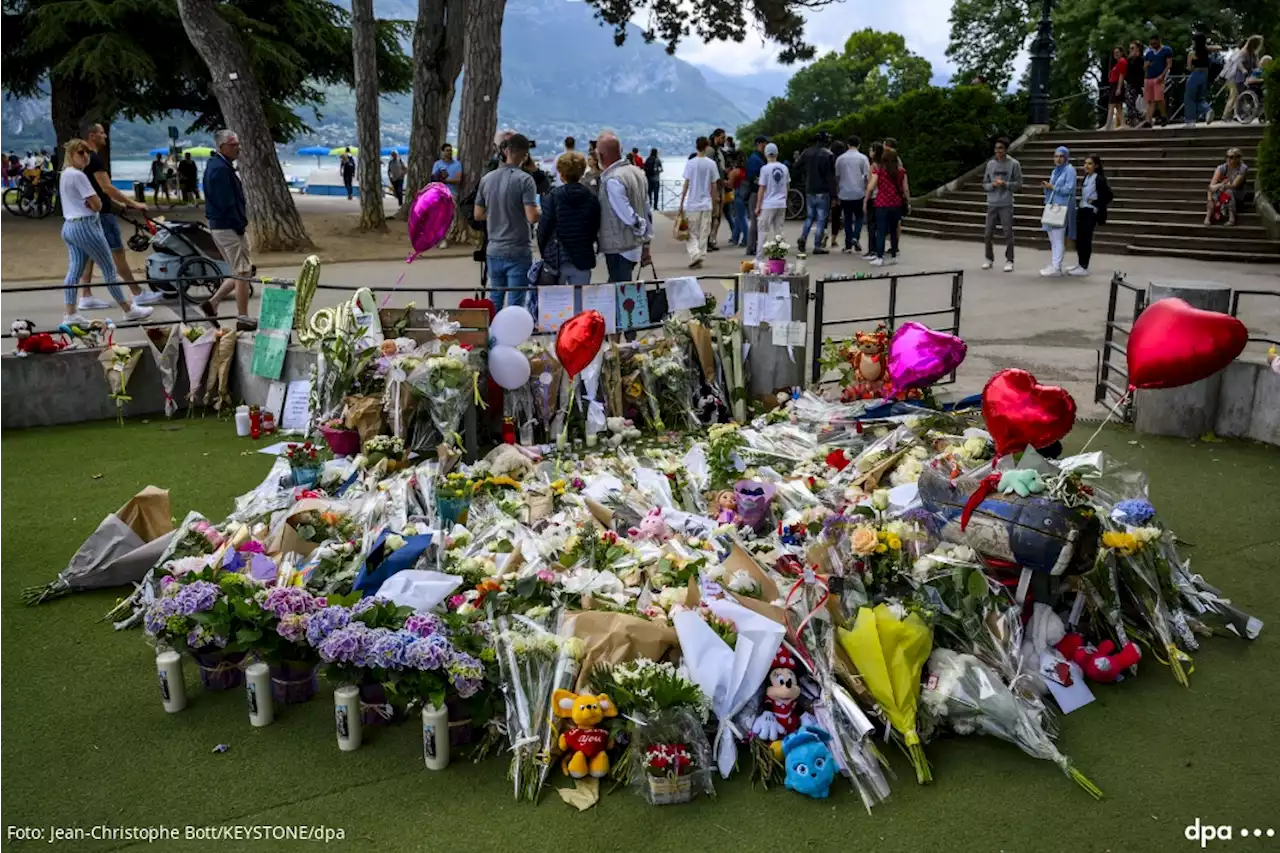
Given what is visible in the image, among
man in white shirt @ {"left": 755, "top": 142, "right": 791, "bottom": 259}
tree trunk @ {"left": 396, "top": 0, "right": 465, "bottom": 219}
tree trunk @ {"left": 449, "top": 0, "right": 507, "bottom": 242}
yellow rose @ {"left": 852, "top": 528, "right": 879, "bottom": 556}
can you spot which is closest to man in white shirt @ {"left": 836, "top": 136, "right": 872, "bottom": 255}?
man in white shirt @ {"left": 755, "top": 142, "right": 791, "bottom": 259}

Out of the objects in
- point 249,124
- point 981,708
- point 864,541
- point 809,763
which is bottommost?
point 809,763

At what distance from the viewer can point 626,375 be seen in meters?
8.23

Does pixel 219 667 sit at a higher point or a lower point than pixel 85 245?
lower

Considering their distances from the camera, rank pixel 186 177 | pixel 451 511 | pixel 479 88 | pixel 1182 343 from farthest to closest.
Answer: pixel 186 177 < pixel 479 88 < pixel 451 511 < pixel 1182 343

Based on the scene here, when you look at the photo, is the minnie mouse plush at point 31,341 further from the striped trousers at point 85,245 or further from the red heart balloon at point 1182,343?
the red heart balloon at point 1182,343

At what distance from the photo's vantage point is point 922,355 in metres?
7.23

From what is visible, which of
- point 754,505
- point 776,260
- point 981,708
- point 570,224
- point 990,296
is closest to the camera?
point 981,708

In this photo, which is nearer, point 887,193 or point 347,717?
point 347,717

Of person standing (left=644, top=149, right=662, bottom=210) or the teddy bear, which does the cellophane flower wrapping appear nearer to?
the teddy bear

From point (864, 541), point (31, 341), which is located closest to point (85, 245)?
point (31, 341)

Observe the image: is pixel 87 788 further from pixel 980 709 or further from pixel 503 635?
pixel 980 709

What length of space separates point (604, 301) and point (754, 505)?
3140 mm

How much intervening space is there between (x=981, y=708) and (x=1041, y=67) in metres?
20.5

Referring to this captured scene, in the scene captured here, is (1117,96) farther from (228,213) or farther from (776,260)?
(228,213)
